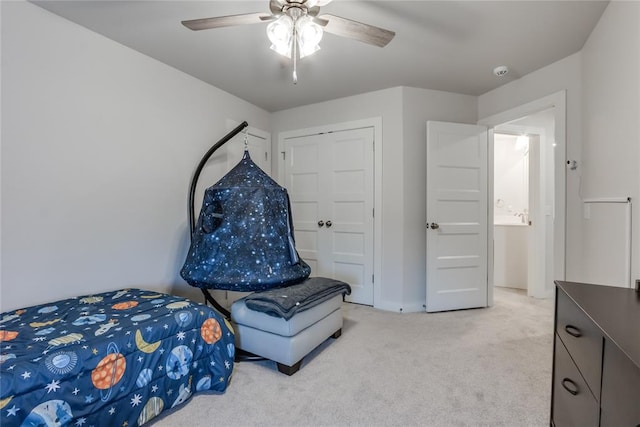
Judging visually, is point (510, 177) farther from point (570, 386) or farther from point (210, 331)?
point (210, 331)

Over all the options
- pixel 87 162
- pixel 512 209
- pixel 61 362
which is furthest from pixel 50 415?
pixel 512 209

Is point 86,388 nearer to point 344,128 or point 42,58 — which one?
point 42,58

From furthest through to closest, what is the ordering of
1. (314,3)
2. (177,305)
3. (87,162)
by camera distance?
1. (87,162)
2. (177,305)
3. (314,3)

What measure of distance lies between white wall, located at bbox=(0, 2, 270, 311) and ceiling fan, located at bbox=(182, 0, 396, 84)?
3.69ft

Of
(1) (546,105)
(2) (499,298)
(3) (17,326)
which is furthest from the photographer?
(2) (499,298)

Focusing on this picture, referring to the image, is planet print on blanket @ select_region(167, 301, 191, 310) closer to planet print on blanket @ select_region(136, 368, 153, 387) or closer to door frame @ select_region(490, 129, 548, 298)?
planet print on blanket @ select_region(136, 368, 153, 387)

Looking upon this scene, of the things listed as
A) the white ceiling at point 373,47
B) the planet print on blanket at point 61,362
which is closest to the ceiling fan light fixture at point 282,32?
the white ceiling at point 373,47

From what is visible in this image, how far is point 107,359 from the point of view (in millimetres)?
1288

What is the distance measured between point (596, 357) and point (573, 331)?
0.62ft

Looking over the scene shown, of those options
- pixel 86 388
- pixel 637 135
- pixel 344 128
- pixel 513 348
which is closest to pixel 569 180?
pixel 637 135

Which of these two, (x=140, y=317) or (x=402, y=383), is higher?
(x=140, y=317)

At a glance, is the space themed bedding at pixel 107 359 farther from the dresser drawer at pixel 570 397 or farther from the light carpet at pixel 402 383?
the dresser drawer at pixel 570 397

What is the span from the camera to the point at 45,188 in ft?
6.07

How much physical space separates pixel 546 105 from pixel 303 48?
225 centimetres
